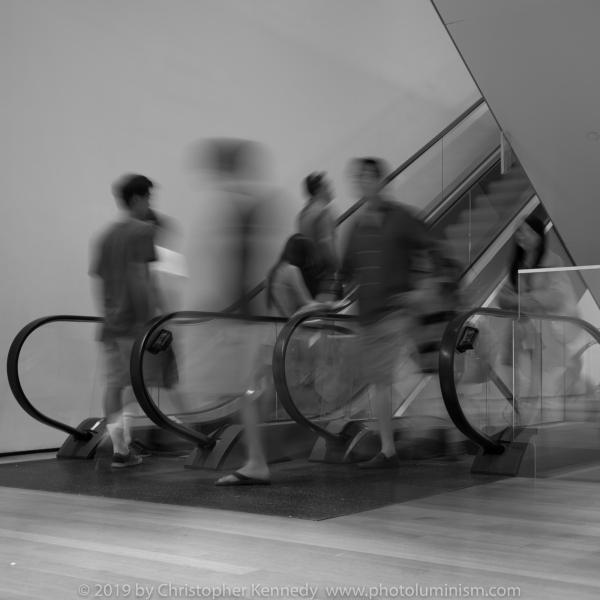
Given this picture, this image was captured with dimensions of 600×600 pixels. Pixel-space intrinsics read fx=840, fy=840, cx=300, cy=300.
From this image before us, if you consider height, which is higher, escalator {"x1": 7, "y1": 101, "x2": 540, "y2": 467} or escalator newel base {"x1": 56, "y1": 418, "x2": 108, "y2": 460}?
escalator {"x1": 7, "y1": 101, "x2": 540, "y2": 467}

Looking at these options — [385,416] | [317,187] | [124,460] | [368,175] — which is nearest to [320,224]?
[317,187]

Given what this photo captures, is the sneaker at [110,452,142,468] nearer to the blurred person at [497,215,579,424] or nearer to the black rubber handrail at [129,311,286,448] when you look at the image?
the black rubber handrail at [129,311,286,448]

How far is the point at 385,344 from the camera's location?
5059 mm

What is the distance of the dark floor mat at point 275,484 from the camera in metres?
4.09

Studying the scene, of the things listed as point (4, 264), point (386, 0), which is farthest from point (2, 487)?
point (386, 0)

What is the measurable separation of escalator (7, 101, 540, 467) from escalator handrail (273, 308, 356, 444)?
0.27 feet

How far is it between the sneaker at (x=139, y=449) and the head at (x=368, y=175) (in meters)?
2.45

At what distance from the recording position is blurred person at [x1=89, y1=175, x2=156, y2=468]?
17.4ft

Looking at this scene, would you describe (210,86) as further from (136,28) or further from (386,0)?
(386,0)

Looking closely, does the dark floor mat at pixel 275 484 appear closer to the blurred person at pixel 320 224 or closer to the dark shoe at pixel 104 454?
the dark shoe at pixel 104 454

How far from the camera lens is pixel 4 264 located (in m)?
6.61

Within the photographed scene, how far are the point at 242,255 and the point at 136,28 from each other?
4.18m

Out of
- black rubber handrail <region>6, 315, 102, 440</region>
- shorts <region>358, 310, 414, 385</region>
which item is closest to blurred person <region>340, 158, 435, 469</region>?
shorts <region>358, 310, 414, 385</region>

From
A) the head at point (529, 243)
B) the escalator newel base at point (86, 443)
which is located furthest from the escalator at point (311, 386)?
the escalator newel base at point (86, 443)
